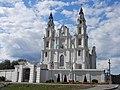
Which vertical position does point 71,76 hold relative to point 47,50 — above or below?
below

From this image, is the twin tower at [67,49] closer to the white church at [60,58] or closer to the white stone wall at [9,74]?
the white church at [60,58]

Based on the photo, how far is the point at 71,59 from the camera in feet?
278

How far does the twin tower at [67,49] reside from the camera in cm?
8381

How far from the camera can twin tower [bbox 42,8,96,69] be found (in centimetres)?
8381

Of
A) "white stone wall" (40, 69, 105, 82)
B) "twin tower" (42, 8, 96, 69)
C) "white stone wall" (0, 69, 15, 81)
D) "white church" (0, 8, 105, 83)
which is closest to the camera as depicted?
"white stone wall" (40, 69, 105, 82)

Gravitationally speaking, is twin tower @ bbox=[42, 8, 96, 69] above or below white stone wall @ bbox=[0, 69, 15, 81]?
above

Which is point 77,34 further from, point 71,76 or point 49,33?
point 71,76

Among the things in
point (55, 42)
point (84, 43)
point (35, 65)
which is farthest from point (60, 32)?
point (35, 65)

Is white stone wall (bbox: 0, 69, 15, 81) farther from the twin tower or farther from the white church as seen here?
the twin tower

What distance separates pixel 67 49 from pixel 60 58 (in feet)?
13.9

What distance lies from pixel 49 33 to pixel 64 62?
1314 cm

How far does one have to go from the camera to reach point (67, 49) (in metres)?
85.9

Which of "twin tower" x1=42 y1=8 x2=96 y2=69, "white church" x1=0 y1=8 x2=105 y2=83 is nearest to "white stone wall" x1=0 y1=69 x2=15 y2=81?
"white church" x1=0 y1=8 x2=105 y2=83

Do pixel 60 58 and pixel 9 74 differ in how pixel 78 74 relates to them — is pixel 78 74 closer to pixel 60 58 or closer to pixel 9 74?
pixel 60 58
